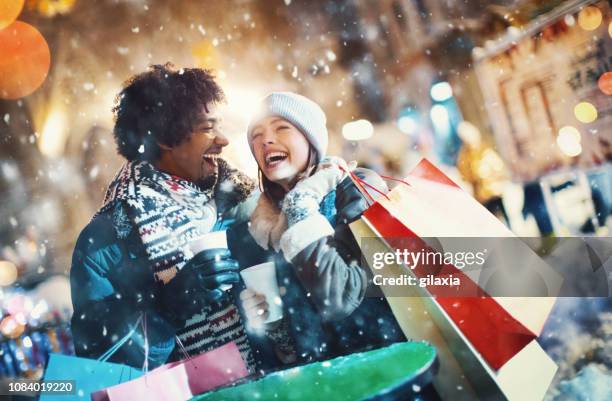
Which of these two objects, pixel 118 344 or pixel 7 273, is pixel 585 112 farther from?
pixel 7 273

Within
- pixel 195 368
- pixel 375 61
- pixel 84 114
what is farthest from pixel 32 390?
pixel 375 61

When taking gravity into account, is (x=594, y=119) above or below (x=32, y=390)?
above

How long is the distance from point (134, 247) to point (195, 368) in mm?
312

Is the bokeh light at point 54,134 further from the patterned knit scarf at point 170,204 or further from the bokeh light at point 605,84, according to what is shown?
the bokeh light at point 605,84

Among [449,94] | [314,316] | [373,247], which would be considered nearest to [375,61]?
[449,94]

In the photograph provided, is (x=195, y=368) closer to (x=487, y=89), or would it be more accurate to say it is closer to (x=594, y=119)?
(x=487, y=89)

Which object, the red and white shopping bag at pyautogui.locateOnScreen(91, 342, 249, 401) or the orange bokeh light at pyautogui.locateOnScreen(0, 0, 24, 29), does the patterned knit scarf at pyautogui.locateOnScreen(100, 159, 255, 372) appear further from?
the orange bokeh light at pyautogui.locateOnScreen(0, 0, 24, 29)

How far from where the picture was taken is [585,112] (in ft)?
3.75

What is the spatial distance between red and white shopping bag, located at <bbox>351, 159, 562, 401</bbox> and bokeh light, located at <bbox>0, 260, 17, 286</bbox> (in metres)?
0.83

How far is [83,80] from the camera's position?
3.77 ft

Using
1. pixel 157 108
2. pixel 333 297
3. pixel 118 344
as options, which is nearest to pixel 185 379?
pixel 118 344

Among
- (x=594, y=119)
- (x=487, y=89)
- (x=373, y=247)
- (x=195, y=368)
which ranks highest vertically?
(x=487, y=89)

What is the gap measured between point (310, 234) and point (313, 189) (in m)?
0.11

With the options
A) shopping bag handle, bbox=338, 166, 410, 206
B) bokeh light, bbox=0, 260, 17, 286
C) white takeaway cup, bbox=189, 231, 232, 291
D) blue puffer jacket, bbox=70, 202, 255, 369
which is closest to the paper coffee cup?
white takeaway cup, bbox=189, 231, 232, 291
